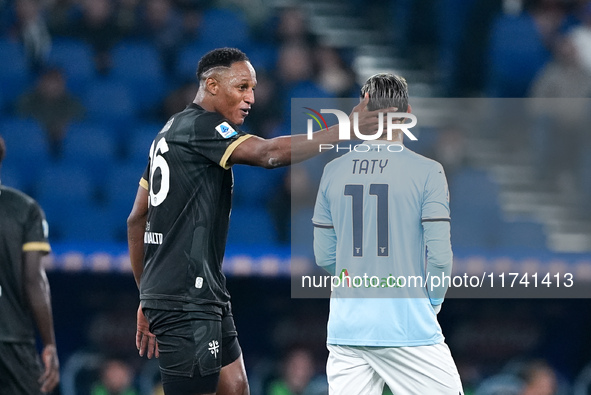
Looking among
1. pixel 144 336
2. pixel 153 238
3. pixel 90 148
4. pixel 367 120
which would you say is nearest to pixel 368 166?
pixel 367 120

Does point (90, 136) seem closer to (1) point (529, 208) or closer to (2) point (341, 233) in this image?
(1) point (529, 208)

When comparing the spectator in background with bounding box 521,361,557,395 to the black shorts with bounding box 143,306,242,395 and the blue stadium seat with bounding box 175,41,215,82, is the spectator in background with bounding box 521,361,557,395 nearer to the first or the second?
the black shorts with bounding box 143,306,242,395

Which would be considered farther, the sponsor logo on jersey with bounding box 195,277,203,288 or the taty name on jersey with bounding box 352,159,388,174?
the sponsor logo on jersey with bounding box 195,277,203,288

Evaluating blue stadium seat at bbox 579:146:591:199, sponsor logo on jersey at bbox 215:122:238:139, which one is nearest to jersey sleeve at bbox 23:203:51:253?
sponsor logo on jersey at bbox 215:122:238:139

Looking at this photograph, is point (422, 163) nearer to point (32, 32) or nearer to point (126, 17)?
point (126, 17)

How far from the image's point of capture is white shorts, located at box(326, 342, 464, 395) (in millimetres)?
4043

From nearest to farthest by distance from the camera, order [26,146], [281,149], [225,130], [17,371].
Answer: [281,149] → [225,130] → [17,371] → [26,146]

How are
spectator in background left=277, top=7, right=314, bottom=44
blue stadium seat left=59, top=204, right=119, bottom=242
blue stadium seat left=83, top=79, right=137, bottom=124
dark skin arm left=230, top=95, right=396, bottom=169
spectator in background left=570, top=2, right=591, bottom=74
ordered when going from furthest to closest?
spectator in background left=277, top=7, right=314, bottom=44
blue stadium seat left=83, top=79, right=137, bottom=124
spectator in background left=570, top=2, right=591, bottom=74
blue stadium seat left=59, top=204, right=119, bottom=242
dark skin arm left=230, top=95, right=396, bottom=169

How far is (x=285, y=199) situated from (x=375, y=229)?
3.53 m

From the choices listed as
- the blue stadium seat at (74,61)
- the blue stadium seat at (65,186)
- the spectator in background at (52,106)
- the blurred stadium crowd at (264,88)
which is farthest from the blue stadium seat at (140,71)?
the blue stadium seat at (65,186)

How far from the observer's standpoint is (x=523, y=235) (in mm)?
7195

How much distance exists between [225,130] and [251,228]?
3.34 meters

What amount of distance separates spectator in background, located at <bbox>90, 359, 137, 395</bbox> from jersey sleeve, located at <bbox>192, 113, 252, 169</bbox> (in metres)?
3.10

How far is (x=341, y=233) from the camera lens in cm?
416
